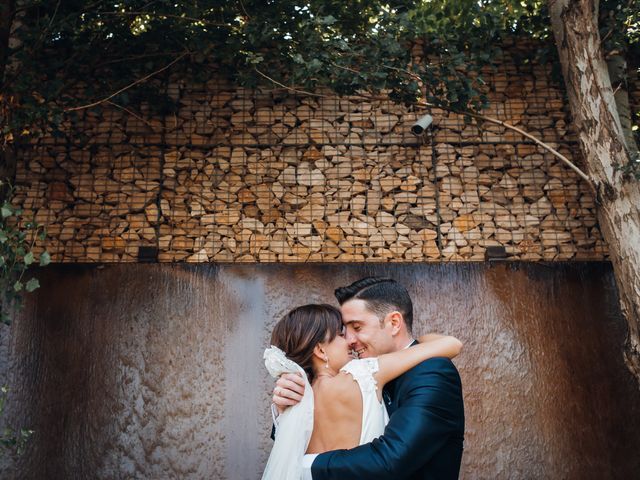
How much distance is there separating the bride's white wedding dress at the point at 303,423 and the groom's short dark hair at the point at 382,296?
1.11 feet

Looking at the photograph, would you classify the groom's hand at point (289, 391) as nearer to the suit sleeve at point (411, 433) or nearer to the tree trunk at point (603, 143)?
the suit sleeve at point (411, 433)

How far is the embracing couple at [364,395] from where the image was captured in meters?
2.58

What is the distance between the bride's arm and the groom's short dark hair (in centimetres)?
27

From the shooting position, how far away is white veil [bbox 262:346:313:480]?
280 centimetres

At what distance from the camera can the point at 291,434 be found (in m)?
2.84

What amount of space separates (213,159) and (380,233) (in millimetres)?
1570

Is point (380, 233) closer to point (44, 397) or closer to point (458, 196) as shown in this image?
point (458, 196)

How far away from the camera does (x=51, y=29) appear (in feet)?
16.3

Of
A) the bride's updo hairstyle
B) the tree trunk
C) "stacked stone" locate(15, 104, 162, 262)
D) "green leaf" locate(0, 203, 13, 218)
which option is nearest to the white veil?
the bride's updo hairstyle

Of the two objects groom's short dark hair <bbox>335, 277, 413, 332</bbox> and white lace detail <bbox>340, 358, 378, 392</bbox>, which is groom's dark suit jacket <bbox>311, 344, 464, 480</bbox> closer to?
white lace detail <bbox>340, 358, 378, 392</bbox>

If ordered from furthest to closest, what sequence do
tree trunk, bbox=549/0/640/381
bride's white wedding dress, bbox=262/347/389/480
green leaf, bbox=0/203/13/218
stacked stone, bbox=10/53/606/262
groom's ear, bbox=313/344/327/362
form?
stacked stone, bbox=10/53/606/262 → tree trunk, bbox=549/0/640/381 → green leaf, bbox=0/203/13/218 → groom's ear, bbox=313/344/327/362 → bride's white wedding dress, bbox=262/347/389/480

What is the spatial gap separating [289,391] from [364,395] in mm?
330

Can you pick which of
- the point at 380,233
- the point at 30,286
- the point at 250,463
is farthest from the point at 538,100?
the point at 30,286

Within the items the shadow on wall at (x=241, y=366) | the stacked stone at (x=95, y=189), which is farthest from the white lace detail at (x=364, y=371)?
the stacked stone at (x=95, y=189)
